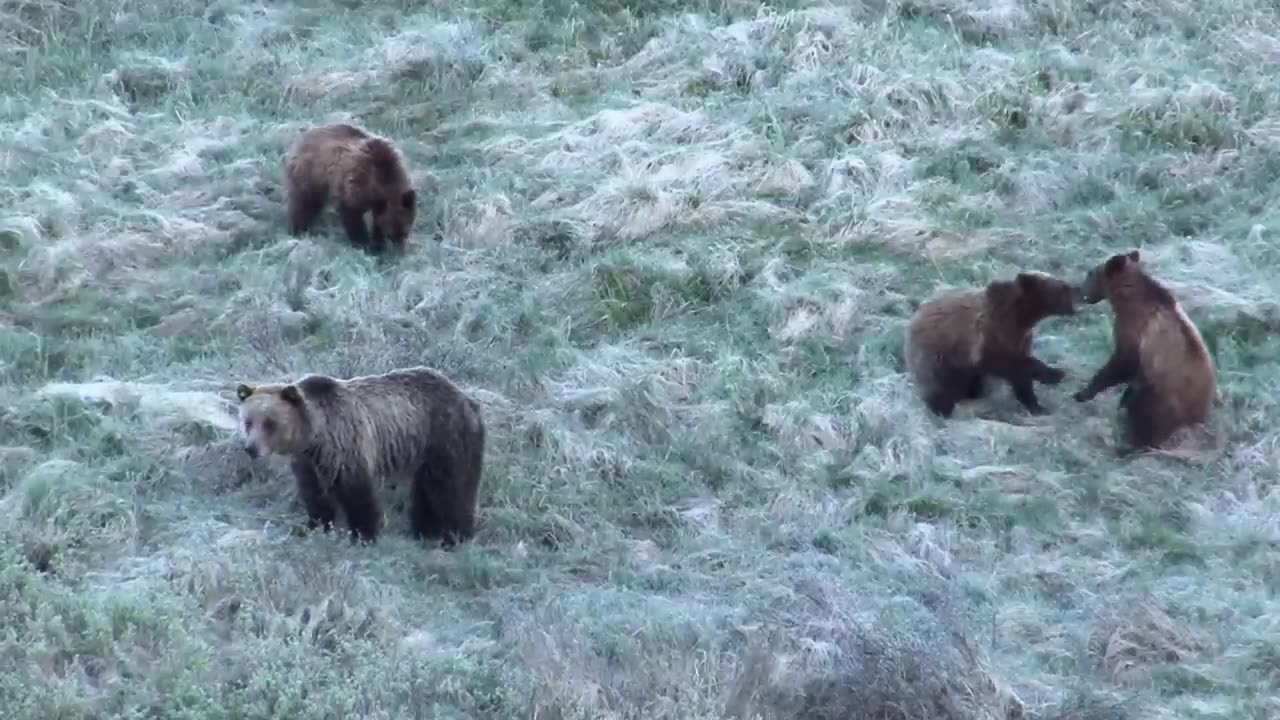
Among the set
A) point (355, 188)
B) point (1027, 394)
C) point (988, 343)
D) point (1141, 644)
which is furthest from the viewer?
point (355, 188)

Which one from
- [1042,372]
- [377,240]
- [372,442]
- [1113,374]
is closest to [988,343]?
[1042,372]

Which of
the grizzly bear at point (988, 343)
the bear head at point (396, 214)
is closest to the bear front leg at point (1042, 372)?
the grizzly bear at point (988, 343)

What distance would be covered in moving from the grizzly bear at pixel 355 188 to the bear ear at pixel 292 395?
407cm

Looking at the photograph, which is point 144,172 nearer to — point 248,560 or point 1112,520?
point 248,560

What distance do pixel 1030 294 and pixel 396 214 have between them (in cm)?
443

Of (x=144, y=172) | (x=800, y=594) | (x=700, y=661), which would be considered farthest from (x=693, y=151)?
(x=700, y=661)

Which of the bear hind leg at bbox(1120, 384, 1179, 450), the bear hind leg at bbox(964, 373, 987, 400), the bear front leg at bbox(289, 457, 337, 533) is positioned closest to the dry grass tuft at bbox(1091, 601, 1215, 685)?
the bear hind leg at bbox(1120, 384, 1179, 450)

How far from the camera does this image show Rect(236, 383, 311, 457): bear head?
8.05 meters

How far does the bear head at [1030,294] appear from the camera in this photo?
33.3 feet

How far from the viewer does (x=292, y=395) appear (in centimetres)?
810

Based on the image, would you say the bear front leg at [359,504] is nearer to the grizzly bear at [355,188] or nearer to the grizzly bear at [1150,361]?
the grizzly bear at [355,188]

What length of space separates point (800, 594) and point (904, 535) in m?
1.19

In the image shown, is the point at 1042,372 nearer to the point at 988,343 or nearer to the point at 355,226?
the point at 988,343

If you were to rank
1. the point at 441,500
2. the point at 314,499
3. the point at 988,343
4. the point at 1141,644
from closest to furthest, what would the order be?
the point at 1141,644 → the point at 314,499 → the point at 441,500 → the point at 988,343
